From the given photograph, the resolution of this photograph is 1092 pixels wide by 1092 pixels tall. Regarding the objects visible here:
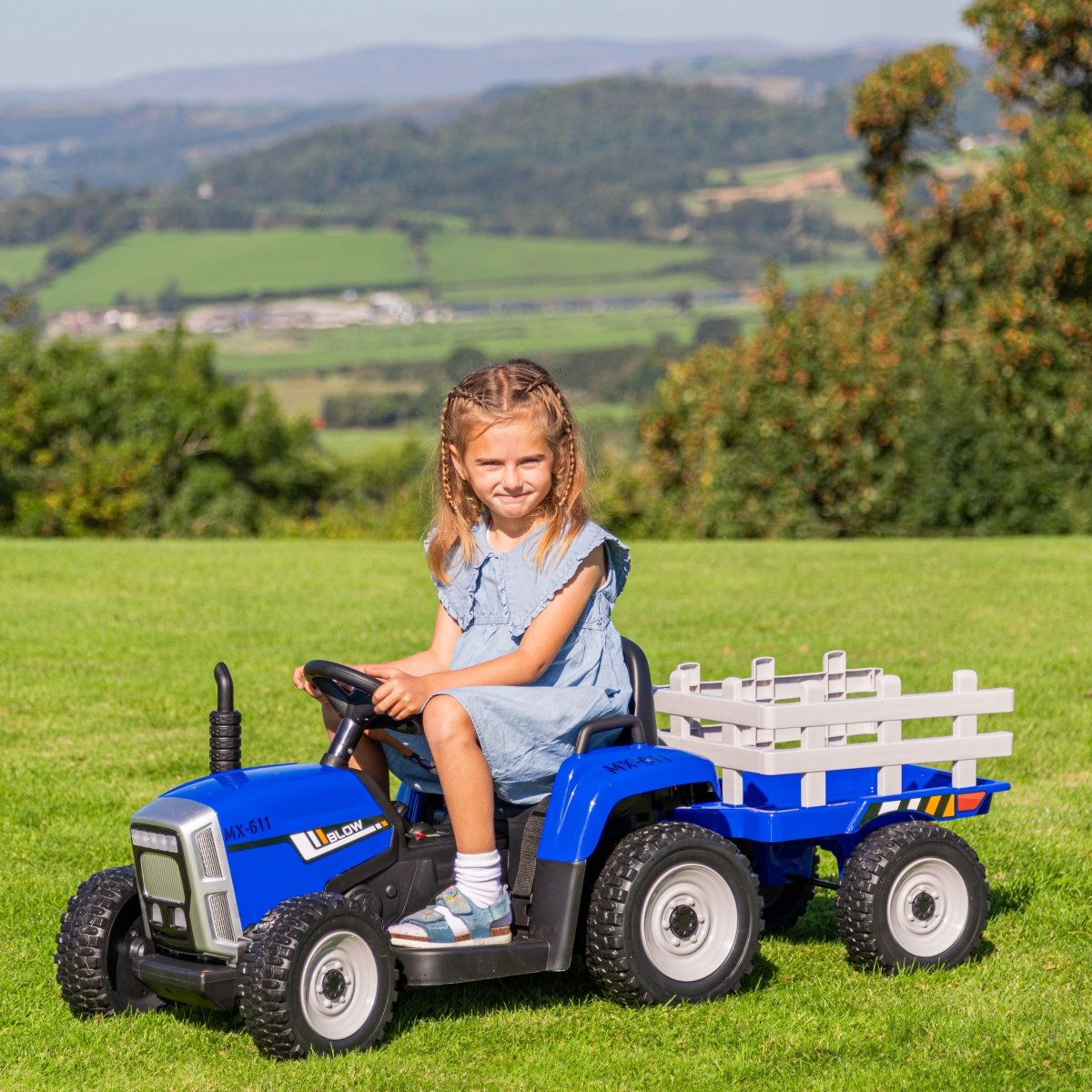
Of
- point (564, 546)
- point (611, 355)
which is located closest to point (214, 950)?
point (564, 546)

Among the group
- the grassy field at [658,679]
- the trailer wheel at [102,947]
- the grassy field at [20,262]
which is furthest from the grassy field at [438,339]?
the trailer wheel at [102,947]

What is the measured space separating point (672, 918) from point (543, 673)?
0.79 metres

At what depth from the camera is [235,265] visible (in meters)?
154

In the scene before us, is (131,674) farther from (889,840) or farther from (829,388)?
(829,388)

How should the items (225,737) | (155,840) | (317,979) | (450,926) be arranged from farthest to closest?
(225,737) < (450,926) < (155,840) < (317,979)

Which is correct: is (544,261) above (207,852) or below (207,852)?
above

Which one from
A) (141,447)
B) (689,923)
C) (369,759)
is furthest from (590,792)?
(141,447)

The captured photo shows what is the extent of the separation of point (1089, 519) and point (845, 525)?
3.23m

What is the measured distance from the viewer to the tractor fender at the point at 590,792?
4.67 m

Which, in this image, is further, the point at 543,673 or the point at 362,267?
the point at 362,267

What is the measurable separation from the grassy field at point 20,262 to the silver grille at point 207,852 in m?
140

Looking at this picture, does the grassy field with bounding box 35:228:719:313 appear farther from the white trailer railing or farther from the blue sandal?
the blue sandal

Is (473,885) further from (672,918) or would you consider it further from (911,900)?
(911,900)

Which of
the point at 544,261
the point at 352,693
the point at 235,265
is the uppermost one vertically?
the point at 544,261
